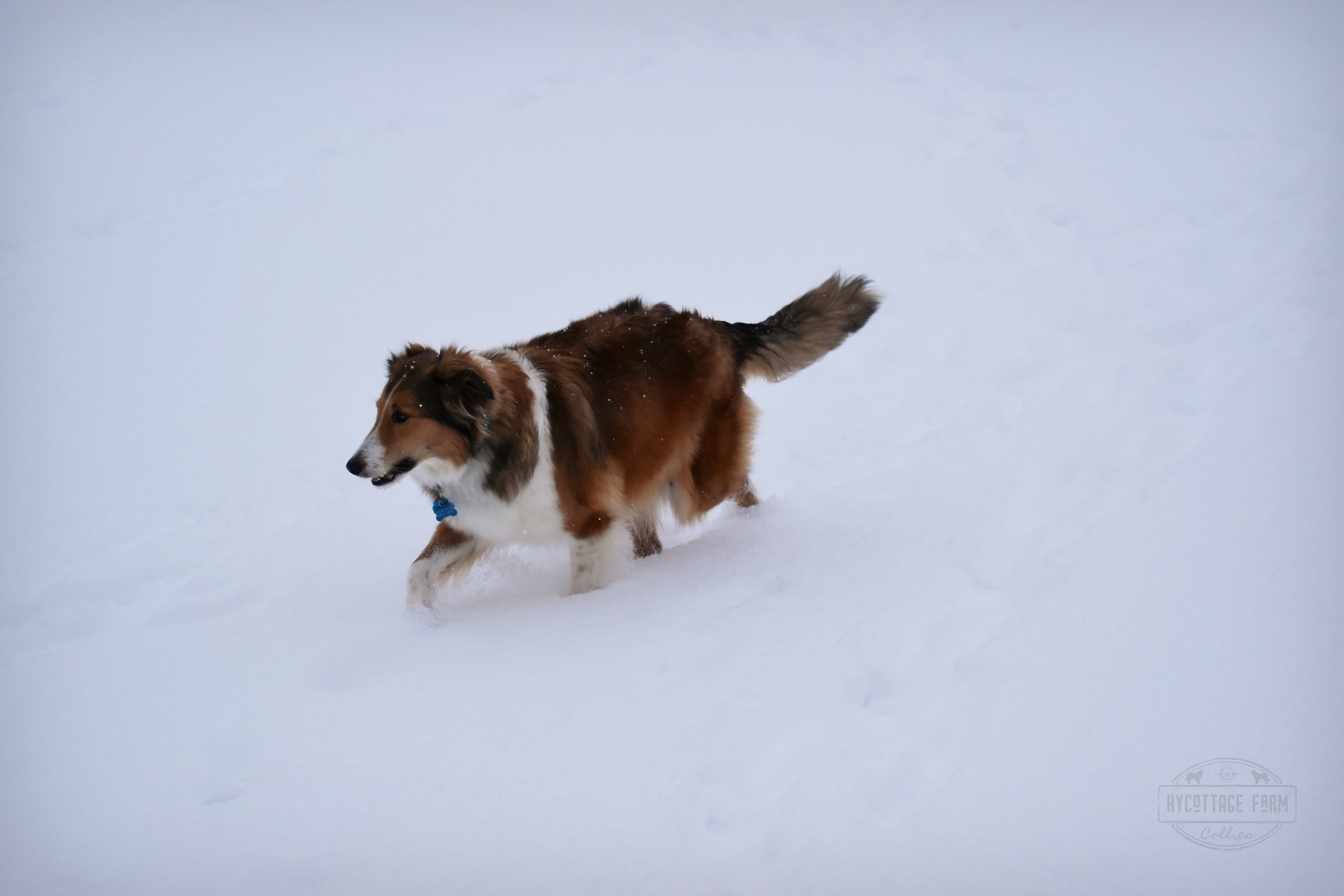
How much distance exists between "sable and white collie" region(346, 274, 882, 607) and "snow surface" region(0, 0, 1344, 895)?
0.92ft

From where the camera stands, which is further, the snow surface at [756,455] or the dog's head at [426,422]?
the dog's head at [426,422]

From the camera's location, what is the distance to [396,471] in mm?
3816

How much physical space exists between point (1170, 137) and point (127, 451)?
8613 millimetres

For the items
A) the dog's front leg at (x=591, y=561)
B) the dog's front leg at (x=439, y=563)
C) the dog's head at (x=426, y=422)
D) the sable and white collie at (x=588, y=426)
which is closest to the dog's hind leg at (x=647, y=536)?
the sable and white collie at (x=588, y=426)

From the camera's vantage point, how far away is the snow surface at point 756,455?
8.98ft

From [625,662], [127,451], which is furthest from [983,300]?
[127,451]

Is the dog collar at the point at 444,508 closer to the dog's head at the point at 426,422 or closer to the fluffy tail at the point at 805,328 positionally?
the dog's head at the point at 426,422

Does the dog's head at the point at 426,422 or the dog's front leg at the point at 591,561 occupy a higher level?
the dog's head at the point at 426,422

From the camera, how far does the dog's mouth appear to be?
12.5ft

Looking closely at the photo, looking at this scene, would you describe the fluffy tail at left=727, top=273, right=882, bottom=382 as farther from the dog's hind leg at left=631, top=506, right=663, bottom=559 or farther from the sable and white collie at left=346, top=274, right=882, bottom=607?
the dog's hind leg at left=631, top=506, right=663, bottom=559

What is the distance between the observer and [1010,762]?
2756 millimetres

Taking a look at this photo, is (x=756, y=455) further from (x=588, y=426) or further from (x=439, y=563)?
(x=439, y=563)

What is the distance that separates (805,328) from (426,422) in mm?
2129

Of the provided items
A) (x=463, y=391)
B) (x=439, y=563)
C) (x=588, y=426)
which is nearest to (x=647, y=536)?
(x=588, y=426)
